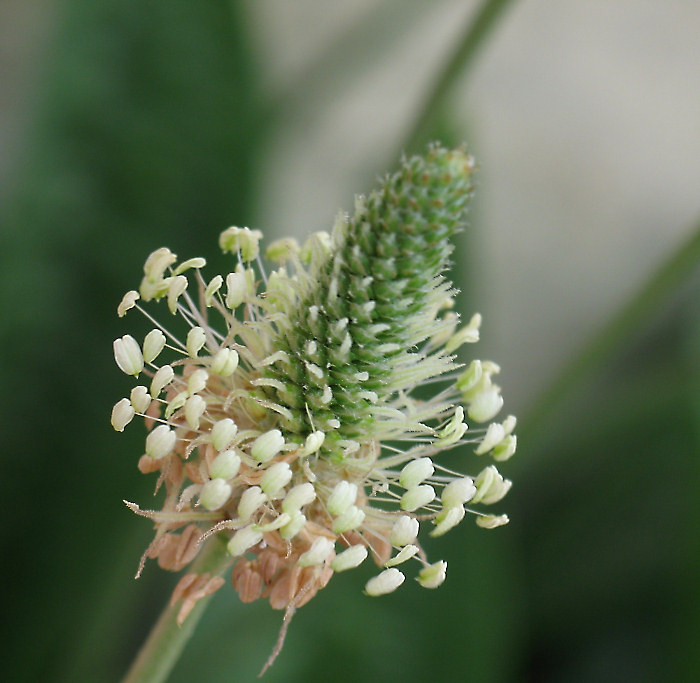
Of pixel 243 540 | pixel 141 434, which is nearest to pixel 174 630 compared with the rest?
pixel 243 540

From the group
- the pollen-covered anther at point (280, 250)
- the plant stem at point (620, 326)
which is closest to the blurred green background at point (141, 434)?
the plant stem at point (620, 326)

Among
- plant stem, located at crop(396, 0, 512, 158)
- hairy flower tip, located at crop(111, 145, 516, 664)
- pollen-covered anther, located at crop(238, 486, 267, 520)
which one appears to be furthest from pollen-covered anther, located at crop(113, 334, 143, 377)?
plant stem, located at crop(396, 0, 512, 158)

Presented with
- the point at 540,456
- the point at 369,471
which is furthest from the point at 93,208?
the point at 540,456

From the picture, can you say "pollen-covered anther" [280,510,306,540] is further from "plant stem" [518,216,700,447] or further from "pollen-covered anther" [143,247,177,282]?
"plant stem" [518,216,700,447]

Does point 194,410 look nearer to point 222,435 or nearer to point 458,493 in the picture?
point 222,435

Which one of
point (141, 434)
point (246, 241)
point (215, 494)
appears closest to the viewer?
point (215, 494)

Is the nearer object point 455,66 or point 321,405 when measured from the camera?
point 321,405
